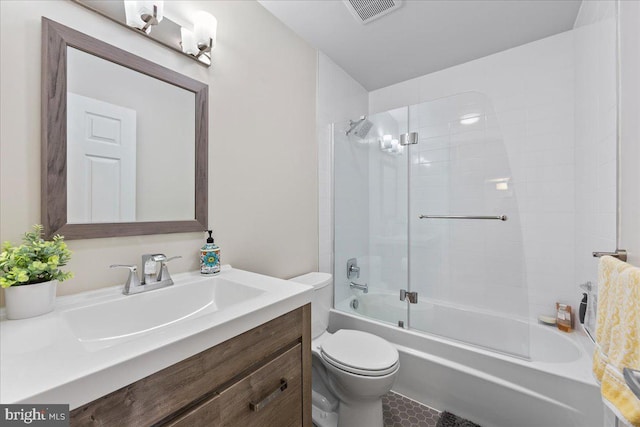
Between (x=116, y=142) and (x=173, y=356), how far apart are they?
85 cm

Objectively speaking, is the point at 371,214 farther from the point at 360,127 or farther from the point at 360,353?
the point at 360,353

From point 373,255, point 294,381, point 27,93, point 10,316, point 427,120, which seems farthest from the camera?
point 373,255

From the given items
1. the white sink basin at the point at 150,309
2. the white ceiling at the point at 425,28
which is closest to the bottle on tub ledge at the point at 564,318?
the white ceiling at the point at 425,28

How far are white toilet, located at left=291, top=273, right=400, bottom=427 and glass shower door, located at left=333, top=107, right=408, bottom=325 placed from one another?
18.2 inches

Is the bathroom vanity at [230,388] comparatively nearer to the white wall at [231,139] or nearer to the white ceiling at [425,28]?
the white wall at [231,139]

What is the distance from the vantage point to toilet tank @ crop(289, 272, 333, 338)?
64.6 inches

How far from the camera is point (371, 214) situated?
2.35m

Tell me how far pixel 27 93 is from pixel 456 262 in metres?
2.50

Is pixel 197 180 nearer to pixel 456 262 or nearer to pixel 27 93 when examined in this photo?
pixel 27 93

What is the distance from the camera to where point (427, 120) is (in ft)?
6.51

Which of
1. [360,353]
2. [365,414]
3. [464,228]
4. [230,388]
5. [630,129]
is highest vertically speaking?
[630,129]

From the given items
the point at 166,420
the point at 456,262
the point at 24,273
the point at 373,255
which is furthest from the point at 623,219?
the point at 24,273

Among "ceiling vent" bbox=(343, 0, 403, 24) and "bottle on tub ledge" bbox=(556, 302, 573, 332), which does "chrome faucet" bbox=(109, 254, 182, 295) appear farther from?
"bottle on tub ledge" bbox=(556, 302, 573, 332)

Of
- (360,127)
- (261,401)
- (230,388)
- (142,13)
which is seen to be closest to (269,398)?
(261,401)
